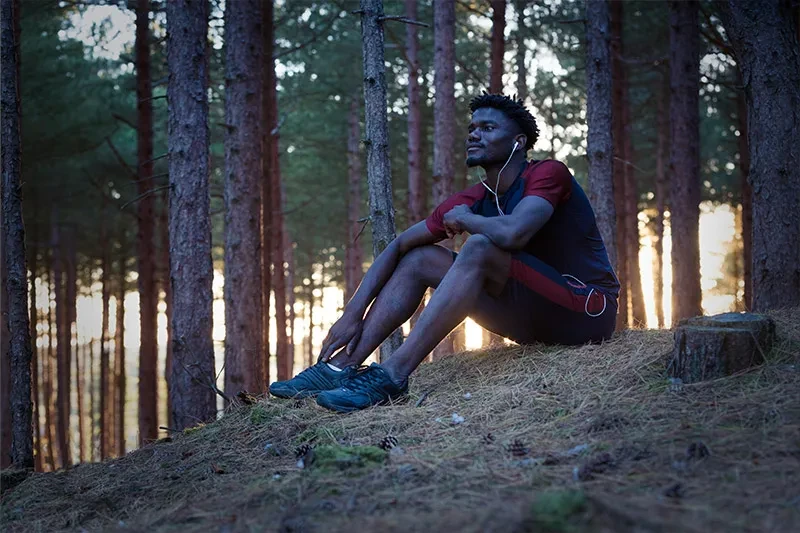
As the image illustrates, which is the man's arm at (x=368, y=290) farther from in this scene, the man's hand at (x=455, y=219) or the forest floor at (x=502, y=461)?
the forest floor at (x=502, y=461)

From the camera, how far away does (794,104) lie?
236 inches

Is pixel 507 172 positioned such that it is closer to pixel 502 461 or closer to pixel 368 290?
pixel 368 290

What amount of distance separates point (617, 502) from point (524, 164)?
292cm

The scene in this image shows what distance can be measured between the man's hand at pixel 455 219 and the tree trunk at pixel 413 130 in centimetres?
758

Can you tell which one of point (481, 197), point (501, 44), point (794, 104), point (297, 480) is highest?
point (501, 44)

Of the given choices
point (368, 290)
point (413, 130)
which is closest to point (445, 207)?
point (368, 290)

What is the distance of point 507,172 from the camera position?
15.9 ft

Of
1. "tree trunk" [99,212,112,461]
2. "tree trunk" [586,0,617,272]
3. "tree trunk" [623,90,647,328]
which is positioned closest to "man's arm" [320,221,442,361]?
"tree trunk" [586,0,617,272]

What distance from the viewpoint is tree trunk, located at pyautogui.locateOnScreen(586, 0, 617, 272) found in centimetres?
870

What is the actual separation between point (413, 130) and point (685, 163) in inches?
201

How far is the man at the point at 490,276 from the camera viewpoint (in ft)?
13.9

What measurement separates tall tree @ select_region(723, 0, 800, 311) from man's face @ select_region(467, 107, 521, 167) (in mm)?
2645

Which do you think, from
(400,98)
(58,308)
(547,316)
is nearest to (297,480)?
(547,316)

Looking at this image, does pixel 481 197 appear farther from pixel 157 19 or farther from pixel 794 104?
pixel 157 19
